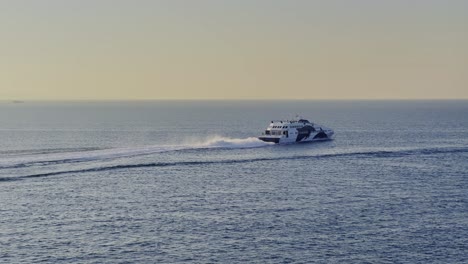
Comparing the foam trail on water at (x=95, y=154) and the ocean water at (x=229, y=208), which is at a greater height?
the foam trail on water at (x=95, y=154)

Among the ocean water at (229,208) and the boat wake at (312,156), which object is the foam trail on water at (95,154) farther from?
the boat wake at (312,156)

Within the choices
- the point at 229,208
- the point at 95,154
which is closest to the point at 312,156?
the point at 95,154

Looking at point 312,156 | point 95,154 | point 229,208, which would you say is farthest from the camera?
point 312,156

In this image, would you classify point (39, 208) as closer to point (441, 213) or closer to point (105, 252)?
point (105, 252)

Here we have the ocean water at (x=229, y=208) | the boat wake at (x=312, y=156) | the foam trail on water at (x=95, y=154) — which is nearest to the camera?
the ocean water at (x=229, y=208)

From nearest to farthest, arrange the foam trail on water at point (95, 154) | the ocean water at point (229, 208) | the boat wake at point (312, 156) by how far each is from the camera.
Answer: the ocean water at point (229, 208) → the boat wake at point (312, 156) → the foam trail on water at point (95, 154)

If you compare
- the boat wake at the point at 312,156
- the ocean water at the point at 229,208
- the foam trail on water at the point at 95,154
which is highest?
the foam trail on water at the point at 95,154

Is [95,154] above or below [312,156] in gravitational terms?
above

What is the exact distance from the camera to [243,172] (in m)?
145

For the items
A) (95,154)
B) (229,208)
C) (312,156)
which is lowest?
(229,208)

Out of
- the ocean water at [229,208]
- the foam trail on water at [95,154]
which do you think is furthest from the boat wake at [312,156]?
the foam trail on water at [95,154]

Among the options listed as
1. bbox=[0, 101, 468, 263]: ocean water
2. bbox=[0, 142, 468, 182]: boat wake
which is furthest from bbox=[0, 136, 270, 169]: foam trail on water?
bbox=[0, 142, 468, 182]: boat wake

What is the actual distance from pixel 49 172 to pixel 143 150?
43.4 meters

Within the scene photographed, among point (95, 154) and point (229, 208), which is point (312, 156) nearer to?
point (95, 154)
